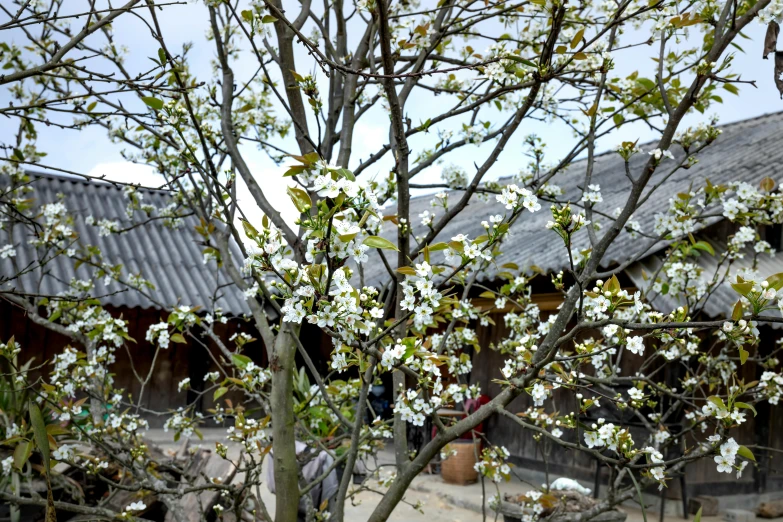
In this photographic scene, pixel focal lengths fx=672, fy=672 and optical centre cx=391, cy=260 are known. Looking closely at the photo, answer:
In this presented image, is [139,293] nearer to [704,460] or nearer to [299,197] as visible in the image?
[704,460]

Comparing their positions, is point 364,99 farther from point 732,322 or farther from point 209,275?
point 209,275

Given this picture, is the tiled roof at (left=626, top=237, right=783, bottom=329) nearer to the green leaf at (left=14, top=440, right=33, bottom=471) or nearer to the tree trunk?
the tree trunk

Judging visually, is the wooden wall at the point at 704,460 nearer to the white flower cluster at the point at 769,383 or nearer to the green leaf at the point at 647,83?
the white flower cluster at the point at 769,383

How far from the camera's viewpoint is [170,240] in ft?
36.4

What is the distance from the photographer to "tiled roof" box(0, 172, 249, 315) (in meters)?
9.08

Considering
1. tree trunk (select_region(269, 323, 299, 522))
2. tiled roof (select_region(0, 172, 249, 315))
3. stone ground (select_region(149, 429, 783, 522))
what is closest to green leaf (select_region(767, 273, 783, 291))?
tree trunk (select_region(269, 323, 299, 522))

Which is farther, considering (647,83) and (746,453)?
(647,83)

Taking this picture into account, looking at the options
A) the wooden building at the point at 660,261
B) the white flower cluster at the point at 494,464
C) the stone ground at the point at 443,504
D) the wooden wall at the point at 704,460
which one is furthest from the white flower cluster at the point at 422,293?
the wooden wall at the point at 704,460

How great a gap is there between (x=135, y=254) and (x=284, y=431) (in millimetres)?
8478

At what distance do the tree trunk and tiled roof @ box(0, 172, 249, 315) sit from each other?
649 cm

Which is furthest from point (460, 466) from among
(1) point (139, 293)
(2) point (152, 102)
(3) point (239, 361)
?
(2) point (152, 102)

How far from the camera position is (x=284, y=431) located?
2.54 meters

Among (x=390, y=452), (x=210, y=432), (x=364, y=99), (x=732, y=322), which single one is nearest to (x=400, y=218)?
(x=732, y=322)

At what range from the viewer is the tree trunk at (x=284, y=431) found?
2.52m
